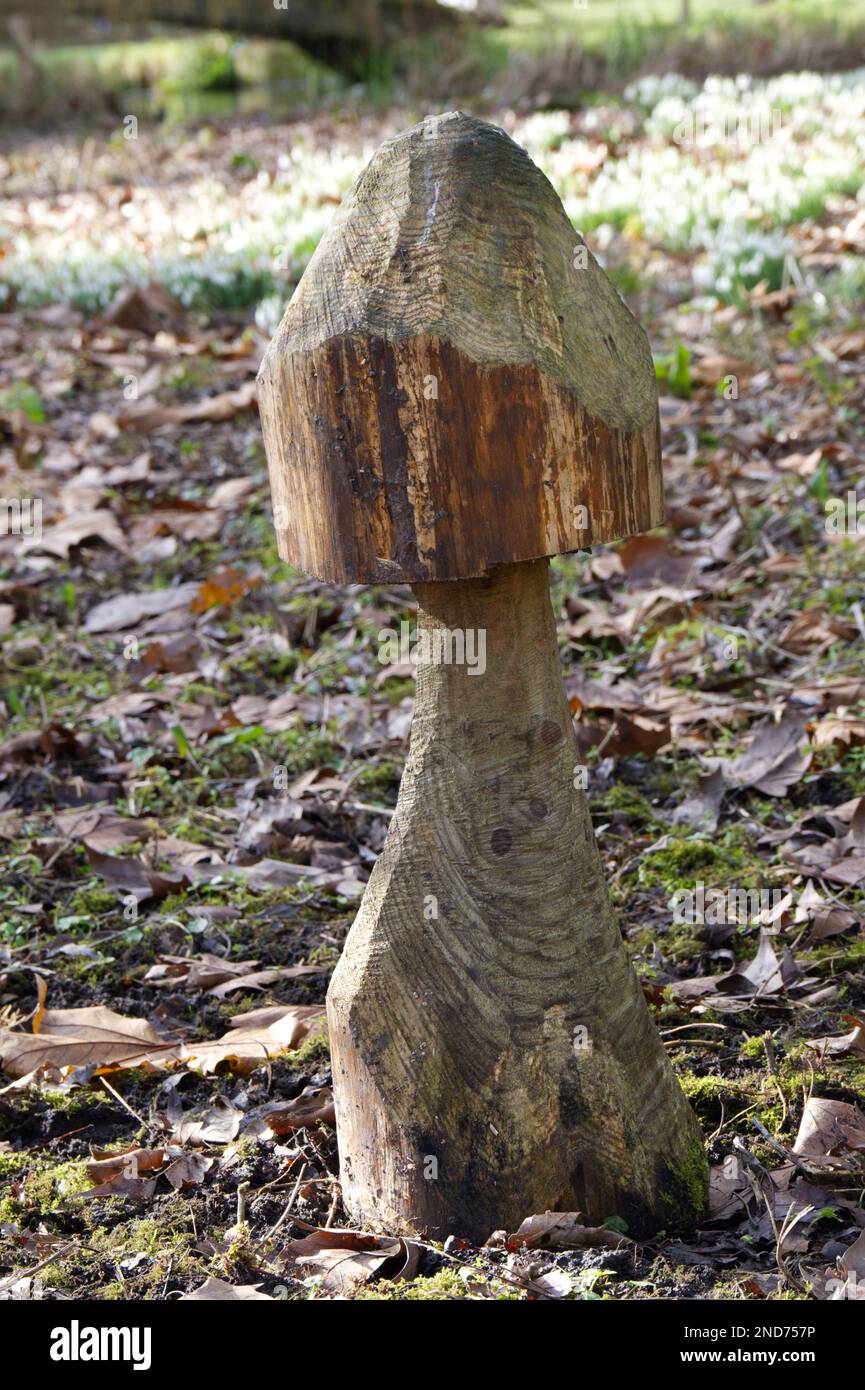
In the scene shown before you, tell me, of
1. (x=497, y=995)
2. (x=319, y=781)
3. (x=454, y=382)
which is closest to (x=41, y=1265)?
(x=497, y=995)

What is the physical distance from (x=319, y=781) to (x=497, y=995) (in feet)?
5.75

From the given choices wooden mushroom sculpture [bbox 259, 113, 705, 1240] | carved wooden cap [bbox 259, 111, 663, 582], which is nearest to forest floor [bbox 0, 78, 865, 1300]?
wooden mushroom sculpture [bbox 259, 113, 705, 1240]

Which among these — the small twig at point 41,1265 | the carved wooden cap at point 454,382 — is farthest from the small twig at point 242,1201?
the carved wooden cap at point 454,382

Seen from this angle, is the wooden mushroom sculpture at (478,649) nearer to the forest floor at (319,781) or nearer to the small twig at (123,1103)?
the forest floor at (319,781)

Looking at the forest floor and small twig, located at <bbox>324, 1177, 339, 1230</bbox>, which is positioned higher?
the forest floor

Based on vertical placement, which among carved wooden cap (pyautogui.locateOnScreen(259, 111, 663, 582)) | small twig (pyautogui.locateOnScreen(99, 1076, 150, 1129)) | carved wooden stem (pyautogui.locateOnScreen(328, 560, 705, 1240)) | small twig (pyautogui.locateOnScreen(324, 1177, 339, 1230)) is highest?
carved wooden cap (pyautogui.locateOnScreen(259, 111, 663, 582))

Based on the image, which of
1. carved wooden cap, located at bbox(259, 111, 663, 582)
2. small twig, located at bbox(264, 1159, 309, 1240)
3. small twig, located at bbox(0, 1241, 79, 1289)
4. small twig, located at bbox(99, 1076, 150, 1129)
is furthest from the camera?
small twig, located at bbox(99, 1076, 150, 1129)

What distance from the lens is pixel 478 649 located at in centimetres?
210

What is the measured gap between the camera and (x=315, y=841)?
3.55m

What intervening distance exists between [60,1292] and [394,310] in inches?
57.9

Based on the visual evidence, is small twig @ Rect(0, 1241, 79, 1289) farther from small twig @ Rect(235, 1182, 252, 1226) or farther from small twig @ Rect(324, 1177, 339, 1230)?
small twig @ Rect(324, 1177, 339, 1230)

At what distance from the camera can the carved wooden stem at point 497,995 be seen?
2.12m

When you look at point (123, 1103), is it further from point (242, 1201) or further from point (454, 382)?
point (454, 382)

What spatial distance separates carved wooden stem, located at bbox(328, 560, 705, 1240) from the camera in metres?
2.12
